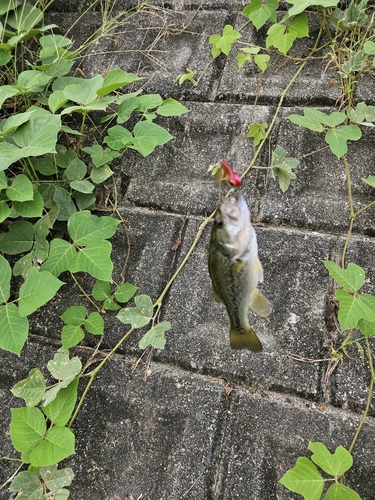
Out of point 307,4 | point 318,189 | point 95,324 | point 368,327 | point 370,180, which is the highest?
point 307,4

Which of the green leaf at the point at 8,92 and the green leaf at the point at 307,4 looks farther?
the green leaf at the point at 307,4

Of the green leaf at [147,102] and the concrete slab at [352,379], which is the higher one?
the green leaf at [147,102]

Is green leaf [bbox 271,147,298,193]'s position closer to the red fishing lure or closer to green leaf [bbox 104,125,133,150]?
green leaf [bbox 104,125,133,150]

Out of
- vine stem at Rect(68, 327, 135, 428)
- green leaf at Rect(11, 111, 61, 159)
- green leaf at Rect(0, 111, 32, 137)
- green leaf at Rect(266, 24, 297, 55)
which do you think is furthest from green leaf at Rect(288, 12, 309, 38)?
vine stem at Rect(68, 327, 135, 428)

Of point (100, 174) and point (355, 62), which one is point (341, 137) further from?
point (100, 174)

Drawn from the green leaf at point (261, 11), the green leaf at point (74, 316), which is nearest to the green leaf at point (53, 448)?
the green leaf at point (74, 316)

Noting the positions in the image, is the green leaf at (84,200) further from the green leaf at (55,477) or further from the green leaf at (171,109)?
the green leaf at (55,477)

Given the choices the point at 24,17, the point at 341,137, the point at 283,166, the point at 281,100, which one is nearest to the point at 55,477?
the point at 283,166

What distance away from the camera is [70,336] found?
1870mm

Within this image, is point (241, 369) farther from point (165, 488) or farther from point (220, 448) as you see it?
point (165, 488)

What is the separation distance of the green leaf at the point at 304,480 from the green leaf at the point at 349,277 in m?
0.62

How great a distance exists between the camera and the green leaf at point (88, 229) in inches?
74.5

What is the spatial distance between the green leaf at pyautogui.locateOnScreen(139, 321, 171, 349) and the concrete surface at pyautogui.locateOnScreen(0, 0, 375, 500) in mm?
165

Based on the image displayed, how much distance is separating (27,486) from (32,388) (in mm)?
344
